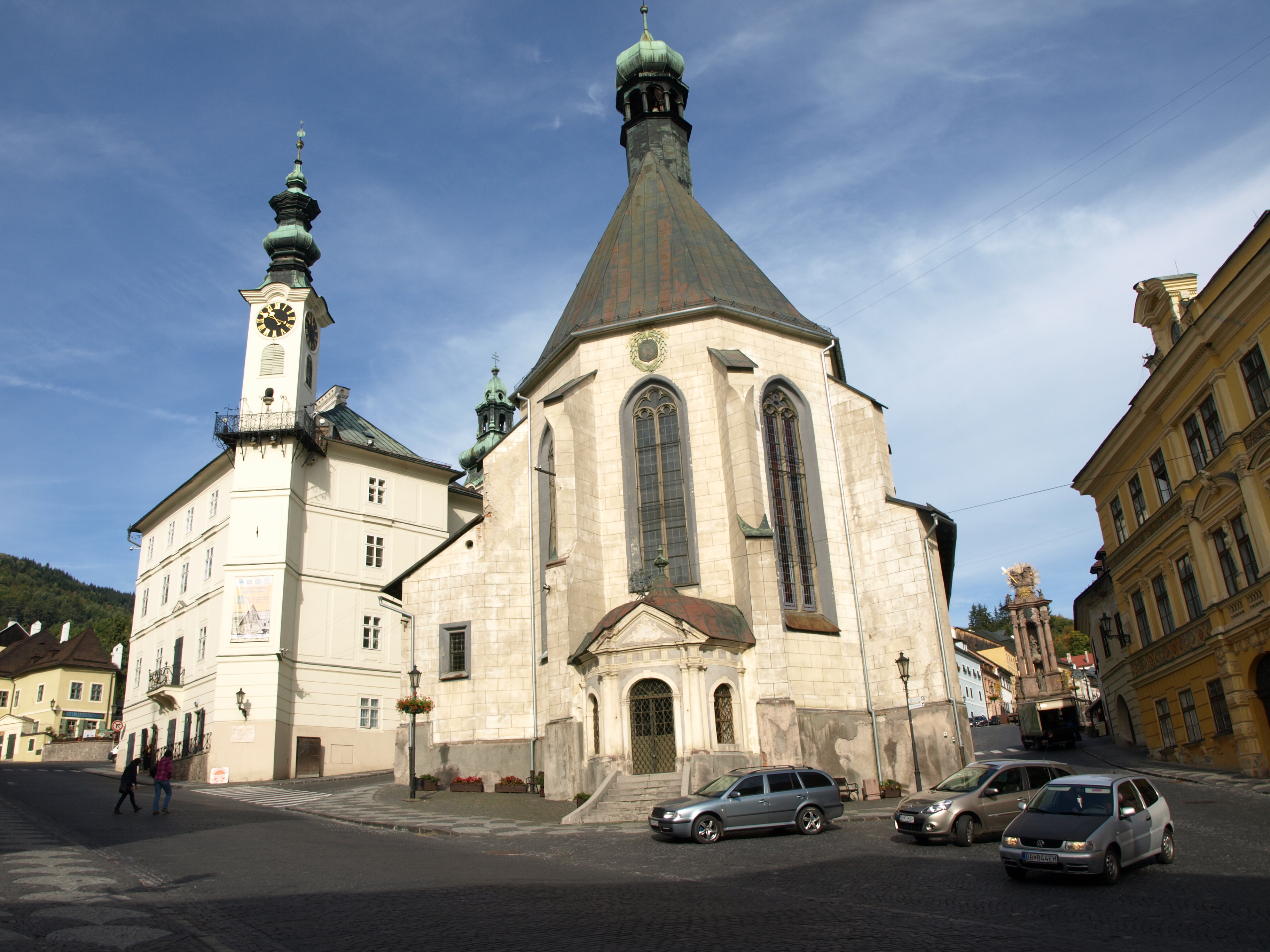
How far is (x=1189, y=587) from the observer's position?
26969 millimetres

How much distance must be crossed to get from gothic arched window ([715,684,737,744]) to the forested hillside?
8437 centimetres

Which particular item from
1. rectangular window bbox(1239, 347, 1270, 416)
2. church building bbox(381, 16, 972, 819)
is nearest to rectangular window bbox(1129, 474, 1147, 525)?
church building bbox(381, 16, 972, 819)

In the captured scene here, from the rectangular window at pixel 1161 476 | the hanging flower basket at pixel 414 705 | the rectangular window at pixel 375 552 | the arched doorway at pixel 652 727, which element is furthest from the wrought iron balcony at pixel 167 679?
the rectangular window at pixel 1161 476

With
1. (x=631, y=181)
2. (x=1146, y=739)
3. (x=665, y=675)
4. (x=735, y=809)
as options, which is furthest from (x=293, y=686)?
(x=1146, y=739)

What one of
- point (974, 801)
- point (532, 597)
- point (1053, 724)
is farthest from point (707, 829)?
point (1053, 724)

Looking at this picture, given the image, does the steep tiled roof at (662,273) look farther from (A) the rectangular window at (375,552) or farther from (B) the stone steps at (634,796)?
(A) the rectangular window at (375,552)

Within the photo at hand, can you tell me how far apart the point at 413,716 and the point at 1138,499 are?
2374 cm

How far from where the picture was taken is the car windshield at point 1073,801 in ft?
39.0

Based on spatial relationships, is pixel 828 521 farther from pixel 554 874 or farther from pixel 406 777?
pixel 554 874

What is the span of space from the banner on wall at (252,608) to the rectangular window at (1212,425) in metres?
32.1

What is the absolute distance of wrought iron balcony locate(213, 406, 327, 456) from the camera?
1513 inches

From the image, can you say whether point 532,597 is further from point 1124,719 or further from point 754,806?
point 1124,719

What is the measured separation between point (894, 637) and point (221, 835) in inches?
660

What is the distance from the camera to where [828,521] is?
2641 centimetres
